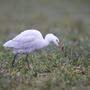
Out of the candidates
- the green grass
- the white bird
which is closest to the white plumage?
the white bird

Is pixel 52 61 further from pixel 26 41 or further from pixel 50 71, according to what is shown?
pixel 26 41

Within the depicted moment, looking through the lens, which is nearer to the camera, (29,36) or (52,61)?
(29,36)

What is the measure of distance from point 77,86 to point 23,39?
Result: 6.29 feet

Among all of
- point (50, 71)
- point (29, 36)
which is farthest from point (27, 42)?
point (50, 71)

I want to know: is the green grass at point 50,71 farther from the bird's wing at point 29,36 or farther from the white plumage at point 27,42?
the bird's wing at point 29,36

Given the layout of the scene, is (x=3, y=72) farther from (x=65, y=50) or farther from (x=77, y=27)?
(x=77, y=27)

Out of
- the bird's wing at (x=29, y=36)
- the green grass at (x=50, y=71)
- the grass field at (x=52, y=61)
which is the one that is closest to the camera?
the green grass at (x=50, y=71)

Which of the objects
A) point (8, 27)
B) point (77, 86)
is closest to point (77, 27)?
point (8, 27)

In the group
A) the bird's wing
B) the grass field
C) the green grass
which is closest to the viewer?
the green grass

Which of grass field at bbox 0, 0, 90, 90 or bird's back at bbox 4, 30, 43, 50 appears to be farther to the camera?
bird's back at bbox 4, 30, 43, 50

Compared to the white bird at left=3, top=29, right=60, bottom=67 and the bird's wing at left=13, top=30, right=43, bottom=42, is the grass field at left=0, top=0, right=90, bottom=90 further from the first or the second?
the bird's wing at left=13, top=30, right=43, bottom=42

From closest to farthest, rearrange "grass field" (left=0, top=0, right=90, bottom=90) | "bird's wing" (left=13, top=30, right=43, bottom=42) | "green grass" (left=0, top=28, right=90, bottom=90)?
"green grass" (left=0, top=28, right=90, bottom=90) < "grass field" (left=0, top=0, right=90, bottom=90) < "bird's wing" (left=13, top=30, right=43, bottom=42)

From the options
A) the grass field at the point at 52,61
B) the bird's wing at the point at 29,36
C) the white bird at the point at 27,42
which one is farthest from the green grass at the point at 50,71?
the bird's wing at the point at 29,36

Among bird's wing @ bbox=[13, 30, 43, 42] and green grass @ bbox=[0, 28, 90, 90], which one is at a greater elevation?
bird's wing @ bbox=[13, 30, 43, 42]
